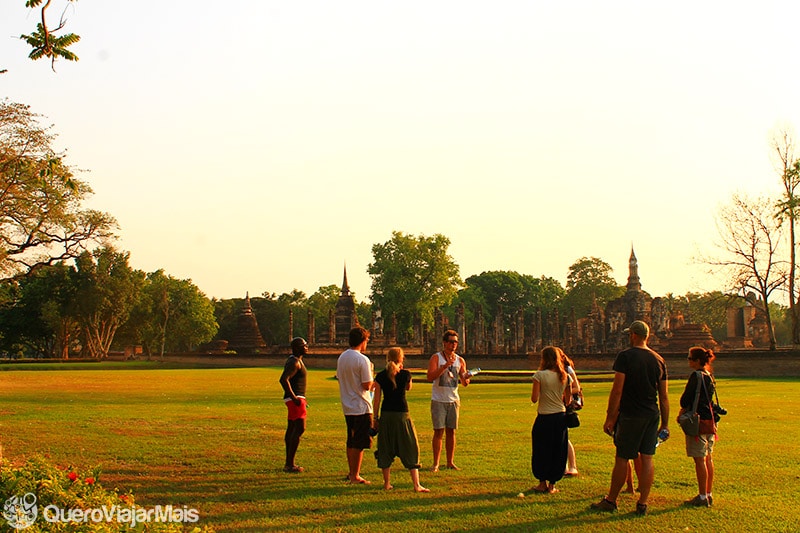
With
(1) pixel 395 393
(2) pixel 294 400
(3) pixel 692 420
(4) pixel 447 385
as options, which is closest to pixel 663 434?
(3) pixel 692 420

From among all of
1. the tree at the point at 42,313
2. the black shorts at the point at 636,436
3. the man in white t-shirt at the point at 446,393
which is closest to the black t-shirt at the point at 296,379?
the man in white t-shirt at the point at 446,393

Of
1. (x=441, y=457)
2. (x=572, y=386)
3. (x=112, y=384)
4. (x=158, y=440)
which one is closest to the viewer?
(x=572, y=386)

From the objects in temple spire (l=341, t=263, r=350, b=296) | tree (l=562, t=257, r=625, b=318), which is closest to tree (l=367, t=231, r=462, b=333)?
temple spire (l=341, t=263, r=350, b=296)

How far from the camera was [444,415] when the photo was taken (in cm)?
1065

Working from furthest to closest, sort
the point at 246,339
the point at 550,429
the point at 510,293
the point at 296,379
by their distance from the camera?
the point at 510,293 < the point at 246,339 < the point at 296,379 < the point at 550,429

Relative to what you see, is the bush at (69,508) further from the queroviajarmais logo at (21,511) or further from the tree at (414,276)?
the tree at (414,276)

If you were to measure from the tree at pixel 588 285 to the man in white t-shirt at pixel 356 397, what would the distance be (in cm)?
9245

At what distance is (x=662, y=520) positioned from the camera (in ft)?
26.2

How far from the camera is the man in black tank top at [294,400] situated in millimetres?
10453

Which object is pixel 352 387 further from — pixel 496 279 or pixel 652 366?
pixel 496 279

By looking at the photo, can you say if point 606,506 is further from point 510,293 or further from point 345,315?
point 510,293

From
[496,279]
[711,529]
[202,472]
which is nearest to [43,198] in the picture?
[202,472]

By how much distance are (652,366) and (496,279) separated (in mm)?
100143

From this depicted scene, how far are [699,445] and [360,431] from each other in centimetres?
385
